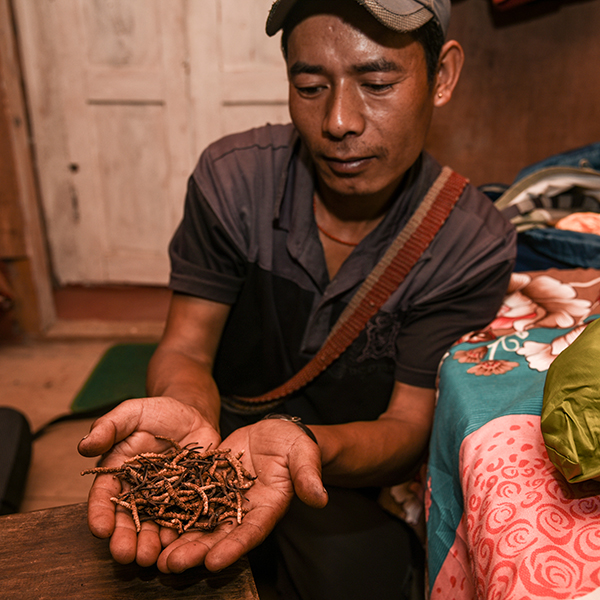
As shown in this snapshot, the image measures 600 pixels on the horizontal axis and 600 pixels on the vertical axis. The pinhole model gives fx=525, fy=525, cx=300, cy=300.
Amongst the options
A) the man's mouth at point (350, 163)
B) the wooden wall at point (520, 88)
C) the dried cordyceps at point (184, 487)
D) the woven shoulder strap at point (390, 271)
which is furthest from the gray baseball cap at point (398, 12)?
the wooden wall at point (520, 88)

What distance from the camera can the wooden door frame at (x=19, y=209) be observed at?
306 centimetres

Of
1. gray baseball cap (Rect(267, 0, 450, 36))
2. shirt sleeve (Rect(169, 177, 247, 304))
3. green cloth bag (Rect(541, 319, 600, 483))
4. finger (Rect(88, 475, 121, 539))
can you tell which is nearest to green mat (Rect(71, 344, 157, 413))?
shirt sleeve (Rect(169, 177, 247, 304))

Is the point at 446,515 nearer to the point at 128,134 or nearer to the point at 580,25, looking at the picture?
the point at 580,25

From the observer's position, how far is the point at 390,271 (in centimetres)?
150

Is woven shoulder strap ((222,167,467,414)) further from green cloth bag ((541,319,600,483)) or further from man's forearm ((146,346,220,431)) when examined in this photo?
green cloth bag ((541,319,600,483))

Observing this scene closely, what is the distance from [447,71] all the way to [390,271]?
1.90 ft

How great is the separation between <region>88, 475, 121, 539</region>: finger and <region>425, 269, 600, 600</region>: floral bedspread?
615 millimetres

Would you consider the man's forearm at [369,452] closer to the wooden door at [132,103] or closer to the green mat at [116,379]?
the green mat at [116,379]

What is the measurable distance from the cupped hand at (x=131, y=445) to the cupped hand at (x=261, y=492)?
4 centimetres

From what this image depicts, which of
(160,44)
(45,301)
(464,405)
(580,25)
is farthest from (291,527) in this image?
(160,44)

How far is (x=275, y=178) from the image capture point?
161 cm

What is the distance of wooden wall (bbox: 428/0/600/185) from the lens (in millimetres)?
2410

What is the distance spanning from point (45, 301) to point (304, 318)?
8.70 ft

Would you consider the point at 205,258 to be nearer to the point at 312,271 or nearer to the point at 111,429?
the point at 312,271
